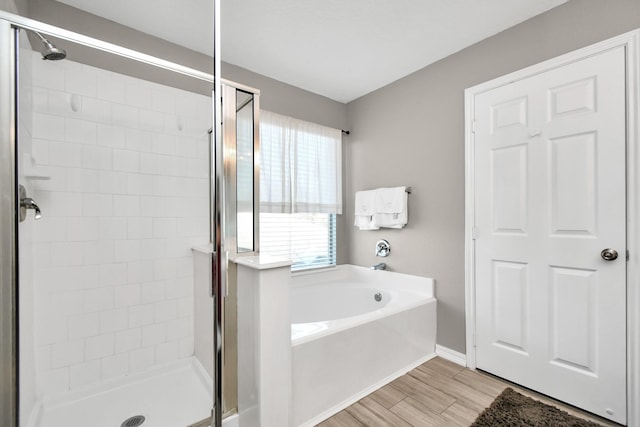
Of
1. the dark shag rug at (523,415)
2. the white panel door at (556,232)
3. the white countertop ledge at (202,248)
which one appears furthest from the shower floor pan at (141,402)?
the white panel door at (556,232)

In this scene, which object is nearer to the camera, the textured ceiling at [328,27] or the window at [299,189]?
the textured ceiling at [328,27]

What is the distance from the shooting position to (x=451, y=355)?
2.20 meters

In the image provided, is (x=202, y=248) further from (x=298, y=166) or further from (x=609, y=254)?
(x=609, y=254)

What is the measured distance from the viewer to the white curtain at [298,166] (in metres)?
2.54

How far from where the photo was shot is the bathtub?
1533 mm

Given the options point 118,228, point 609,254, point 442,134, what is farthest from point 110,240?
point 609,254

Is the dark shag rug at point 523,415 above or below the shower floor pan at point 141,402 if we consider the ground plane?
below

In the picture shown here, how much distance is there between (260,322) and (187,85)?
5.20 ft

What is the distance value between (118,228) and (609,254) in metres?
2.70

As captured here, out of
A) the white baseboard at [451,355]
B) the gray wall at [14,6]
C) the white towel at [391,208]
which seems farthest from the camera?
the white towel at [391,208]

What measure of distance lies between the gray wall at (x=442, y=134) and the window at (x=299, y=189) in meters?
0.36

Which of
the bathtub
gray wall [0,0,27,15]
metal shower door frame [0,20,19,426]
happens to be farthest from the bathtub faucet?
gray wall [0,0,27,15]

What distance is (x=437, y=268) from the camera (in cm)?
230

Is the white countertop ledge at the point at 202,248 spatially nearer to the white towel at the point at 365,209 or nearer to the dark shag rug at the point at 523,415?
the white towel at the point at 365,209
